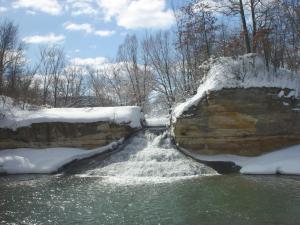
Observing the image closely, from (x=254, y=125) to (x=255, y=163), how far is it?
1861 millimetres

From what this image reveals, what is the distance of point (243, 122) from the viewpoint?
64.2 feet

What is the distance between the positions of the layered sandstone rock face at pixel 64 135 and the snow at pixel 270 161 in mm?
4408

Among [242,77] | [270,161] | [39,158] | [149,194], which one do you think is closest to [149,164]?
[149,194]

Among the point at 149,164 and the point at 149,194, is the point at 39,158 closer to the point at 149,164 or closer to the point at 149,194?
the point at 149,164

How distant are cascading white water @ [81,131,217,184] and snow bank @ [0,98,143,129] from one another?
4.79 ft

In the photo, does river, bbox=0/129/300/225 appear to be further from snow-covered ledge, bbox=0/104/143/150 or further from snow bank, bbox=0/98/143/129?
snow bank, bbox=0/98/143/129

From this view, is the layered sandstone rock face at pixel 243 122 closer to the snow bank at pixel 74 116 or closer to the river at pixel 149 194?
the river at pixel 149 194

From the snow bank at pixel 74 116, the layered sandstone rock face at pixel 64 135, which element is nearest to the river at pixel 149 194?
the layered sandstone rock face at pixel 64 135

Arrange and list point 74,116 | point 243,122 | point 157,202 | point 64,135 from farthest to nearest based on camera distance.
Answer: point 74,116, point 64,135, point 243,122, point 157,202

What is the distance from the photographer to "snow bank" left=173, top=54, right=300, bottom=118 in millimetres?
20239

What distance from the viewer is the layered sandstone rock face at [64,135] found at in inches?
862

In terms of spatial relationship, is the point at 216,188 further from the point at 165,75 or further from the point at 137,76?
the point at 137,76

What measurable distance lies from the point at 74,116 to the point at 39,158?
9.85 ft

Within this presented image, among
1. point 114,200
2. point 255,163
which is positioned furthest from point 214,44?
point 114,200
